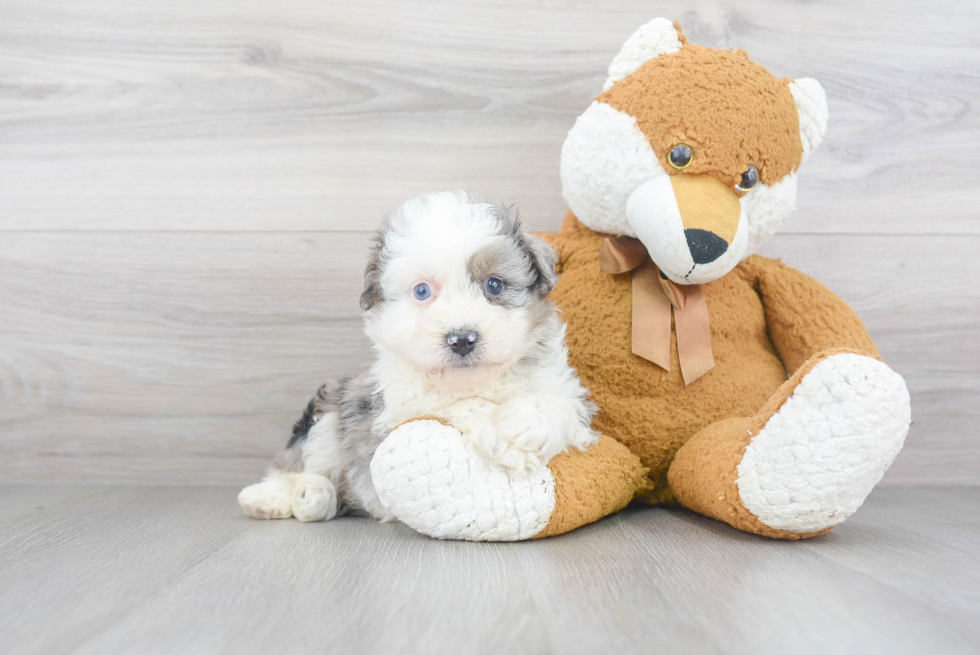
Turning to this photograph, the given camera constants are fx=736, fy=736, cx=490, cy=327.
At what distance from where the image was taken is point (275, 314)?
1726mm

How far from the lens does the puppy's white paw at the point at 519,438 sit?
1116mm

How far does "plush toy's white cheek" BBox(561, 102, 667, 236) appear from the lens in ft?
4.13

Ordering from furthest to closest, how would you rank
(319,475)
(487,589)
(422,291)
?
(319,475) < (422,291) < (487,589)

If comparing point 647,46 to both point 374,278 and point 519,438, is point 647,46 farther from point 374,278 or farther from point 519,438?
point 519,438

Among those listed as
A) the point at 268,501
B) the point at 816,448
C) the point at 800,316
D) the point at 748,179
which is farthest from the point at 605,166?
the point at 268,501

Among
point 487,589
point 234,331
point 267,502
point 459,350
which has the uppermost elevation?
point 459,350

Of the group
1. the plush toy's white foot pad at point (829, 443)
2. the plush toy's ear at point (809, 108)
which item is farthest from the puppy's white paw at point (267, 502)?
the plush toy's ear at point (809, 108)

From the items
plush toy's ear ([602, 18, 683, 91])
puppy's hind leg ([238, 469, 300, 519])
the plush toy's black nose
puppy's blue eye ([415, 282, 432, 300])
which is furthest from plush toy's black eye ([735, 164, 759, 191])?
puppy's hind leg ([238, 469, 300, 519])

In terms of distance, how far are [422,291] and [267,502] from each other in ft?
1.72

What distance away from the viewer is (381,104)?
67.2 inches

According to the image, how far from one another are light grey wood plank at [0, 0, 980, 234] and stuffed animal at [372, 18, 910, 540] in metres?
0.38

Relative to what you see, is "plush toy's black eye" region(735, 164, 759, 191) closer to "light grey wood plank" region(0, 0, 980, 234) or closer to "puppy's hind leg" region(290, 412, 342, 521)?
"light grey wood plank" region(0, 0, 980, 234)

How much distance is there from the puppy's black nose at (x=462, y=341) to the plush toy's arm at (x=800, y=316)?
63 centimetres

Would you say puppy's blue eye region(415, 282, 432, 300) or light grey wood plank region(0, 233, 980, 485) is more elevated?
puppy's blue eye region(415, 282, 432, 300)
